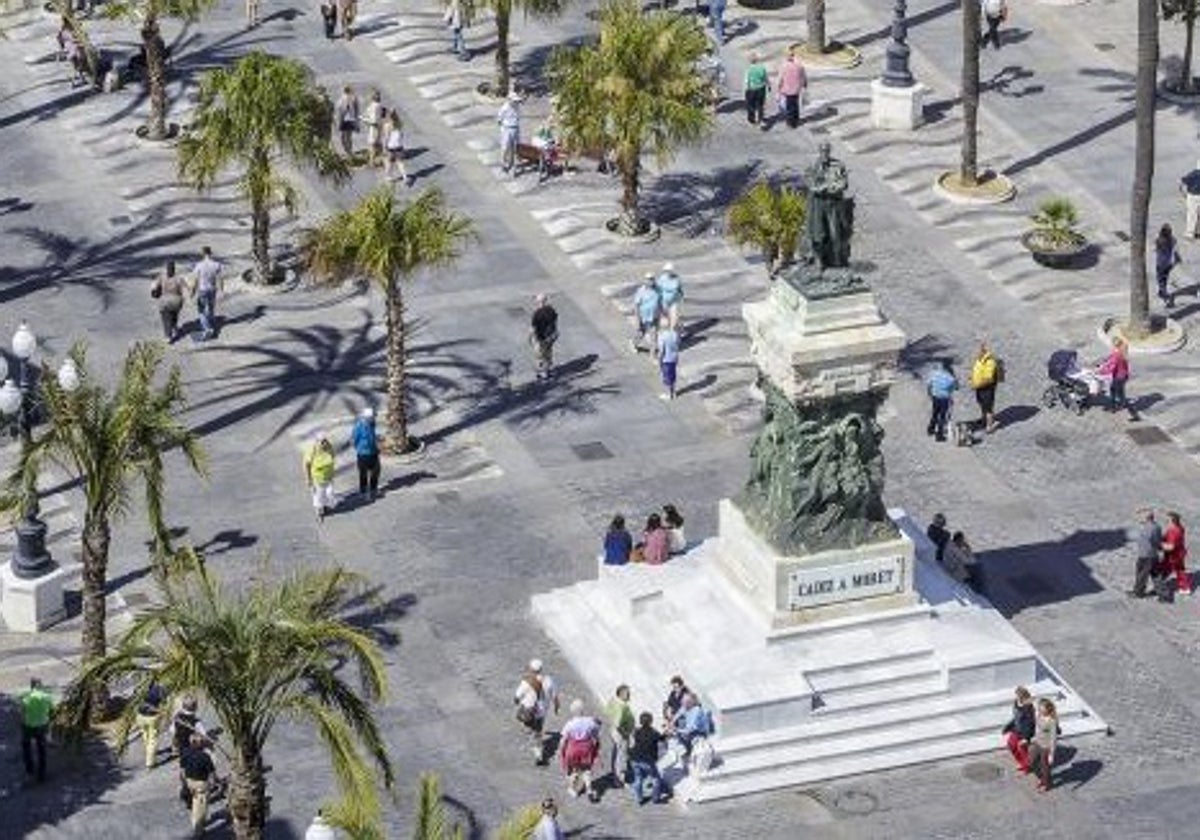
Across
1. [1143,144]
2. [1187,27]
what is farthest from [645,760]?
[1187,27]

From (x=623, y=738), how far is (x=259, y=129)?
58.1ft

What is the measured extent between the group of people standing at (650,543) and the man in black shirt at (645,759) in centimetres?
479

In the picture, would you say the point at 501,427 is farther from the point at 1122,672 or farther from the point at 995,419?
the point at 1122,672

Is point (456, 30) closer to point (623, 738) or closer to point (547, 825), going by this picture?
point (623, 738)

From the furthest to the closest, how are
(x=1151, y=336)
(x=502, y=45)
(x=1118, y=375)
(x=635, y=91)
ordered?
1. (x=502, y=45)
2. (x=635, y=91)
3. (x=1151, y=336)
4. (x=1118, y=375)

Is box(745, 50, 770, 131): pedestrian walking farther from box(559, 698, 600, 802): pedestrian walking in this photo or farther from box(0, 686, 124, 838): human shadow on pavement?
box(0, 686, 124, 838): human shadow on pavement

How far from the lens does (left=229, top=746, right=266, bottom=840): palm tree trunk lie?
3719 centimetres

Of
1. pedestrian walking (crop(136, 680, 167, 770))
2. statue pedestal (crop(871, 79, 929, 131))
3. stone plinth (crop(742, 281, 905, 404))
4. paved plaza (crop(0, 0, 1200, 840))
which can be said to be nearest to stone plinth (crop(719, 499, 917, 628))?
paved plaza (crop(0, 0, 1200, 840))

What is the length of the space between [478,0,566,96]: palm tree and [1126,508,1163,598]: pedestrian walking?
22.3 m

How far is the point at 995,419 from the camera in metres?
52.8

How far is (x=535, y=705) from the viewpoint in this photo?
139ft

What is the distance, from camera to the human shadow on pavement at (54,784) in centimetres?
4112

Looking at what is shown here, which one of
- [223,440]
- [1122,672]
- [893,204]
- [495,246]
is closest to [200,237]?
[495,246]

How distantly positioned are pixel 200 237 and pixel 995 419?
1646cm
